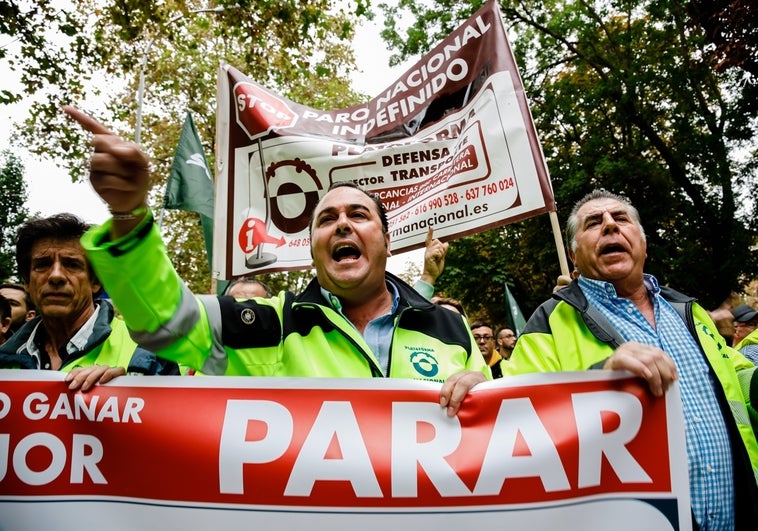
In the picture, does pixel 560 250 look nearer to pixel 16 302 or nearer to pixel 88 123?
pixel 88 123

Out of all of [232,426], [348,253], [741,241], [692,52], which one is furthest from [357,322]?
[692,52]

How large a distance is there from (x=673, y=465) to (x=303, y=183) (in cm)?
317

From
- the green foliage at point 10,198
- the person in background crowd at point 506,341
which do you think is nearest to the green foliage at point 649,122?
the person in background crowd at point 506,341

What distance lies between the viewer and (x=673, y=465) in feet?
5.79

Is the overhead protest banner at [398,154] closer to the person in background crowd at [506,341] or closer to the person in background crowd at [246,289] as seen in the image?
the person in background crowd at [246,289]

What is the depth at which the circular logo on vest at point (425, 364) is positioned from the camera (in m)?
2.00

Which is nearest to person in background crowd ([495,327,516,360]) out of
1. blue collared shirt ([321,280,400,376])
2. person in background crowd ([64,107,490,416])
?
person in background crowd ([64,107,490,416])

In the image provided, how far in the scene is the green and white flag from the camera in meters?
5.55

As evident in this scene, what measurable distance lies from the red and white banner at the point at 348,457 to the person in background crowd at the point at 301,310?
0.10 m

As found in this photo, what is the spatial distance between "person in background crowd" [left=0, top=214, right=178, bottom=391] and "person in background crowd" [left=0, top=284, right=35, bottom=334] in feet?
6.01

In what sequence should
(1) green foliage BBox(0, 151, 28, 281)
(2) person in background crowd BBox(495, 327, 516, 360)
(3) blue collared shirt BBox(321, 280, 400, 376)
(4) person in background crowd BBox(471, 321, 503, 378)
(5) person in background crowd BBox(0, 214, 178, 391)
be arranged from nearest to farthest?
(3) blue collared shirt BBox(321, 280, 400, 376), (5) person in background crowd BBox(0, 214, 178, 391), (4) person in background crowd BBox(471, 321, 503, 378), (2) person in background crowd BBox(495, 327, 516, 360), (1) green foliage BBox(0, 151, 28, 281)

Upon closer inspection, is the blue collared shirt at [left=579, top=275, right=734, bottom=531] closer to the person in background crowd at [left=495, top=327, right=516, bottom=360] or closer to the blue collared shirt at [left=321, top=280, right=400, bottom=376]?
the blue collared shirt at [left=321, top=280, right=400, bottom=376]

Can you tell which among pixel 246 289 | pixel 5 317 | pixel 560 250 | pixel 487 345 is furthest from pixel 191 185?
pixel 560 250

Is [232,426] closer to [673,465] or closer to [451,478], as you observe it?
[451,478]
